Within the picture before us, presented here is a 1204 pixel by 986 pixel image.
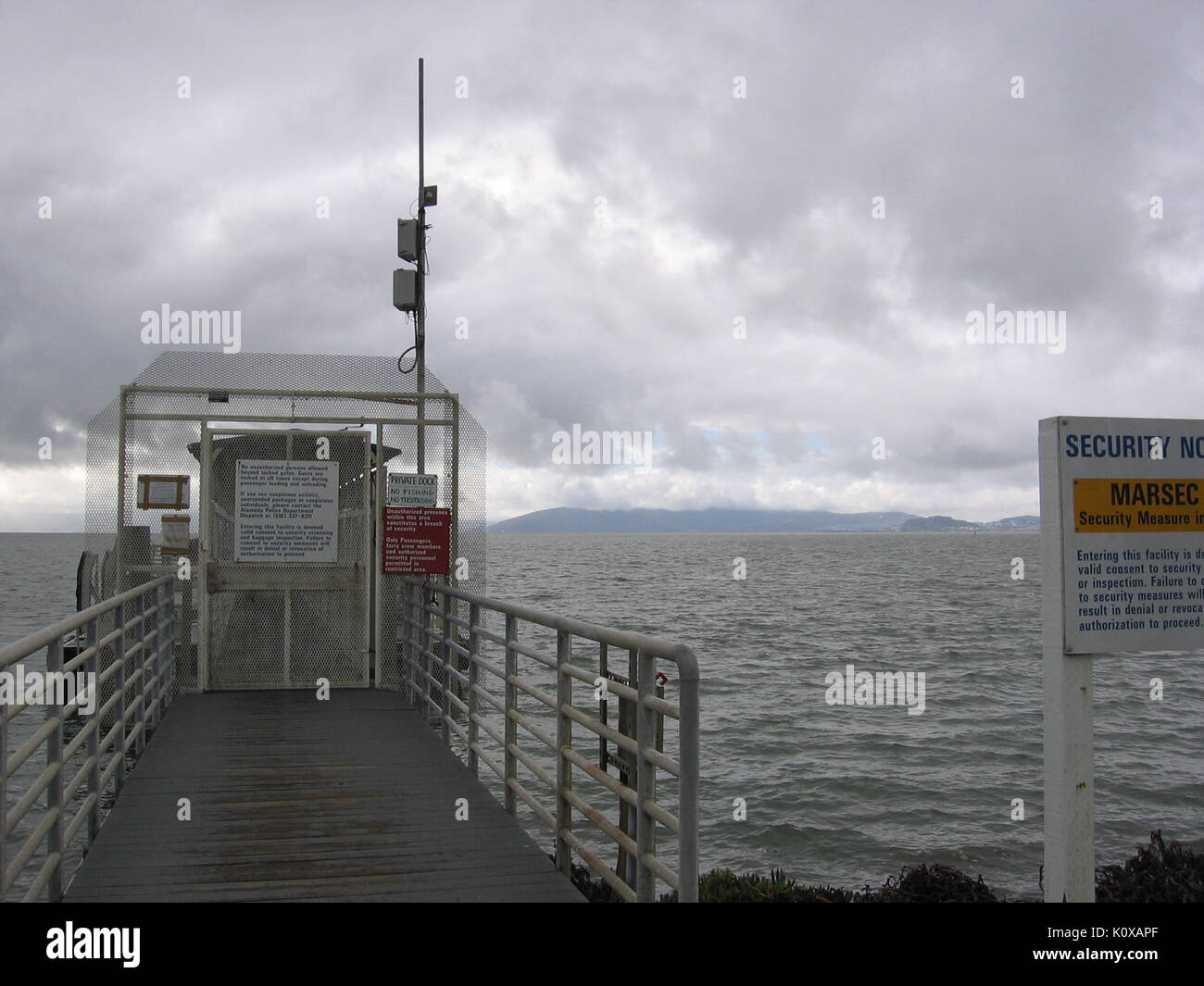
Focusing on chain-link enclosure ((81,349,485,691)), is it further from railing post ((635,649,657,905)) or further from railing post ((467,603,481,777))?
railing post ((635,649,657,905))

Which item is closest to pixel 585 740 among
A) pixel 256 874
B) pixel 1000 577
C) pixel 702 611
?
pixel 256 874

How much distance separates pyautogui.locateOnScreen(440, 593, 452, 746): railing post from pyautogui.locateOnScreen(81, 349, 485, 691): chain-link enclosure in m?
1.83

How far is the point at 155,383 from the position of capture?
10898mm

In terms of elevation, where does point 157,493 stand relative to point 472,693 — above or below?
above

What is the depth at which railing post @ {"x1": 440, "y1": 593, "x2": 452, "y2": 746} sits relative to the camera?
9062 millimetres

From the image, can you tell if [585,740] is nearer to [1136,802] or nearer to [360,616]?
[360,616]

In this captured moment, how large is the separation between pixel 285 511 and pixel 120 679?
4086 millimetres

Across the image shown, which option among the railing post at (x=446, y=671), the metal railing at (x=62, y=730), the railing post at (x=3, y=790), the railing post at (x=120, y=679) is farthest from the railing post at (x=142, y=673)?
the railing post at (x=3, y=790)

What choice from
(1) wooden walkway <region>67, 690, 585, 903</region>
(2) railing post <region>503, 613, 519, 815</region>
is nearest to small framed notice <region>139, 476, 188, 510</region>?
(1) wooden walkway <region>67, 690, 585, 903</region>

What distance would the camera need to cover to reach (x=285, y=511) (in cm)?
1123

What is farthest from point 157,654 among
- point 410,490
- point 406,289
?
point 406,289

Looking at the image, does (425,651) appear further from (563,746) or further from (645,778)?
(645,778)

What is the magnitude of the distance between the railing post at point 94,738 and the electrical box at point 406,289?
7038 mm
